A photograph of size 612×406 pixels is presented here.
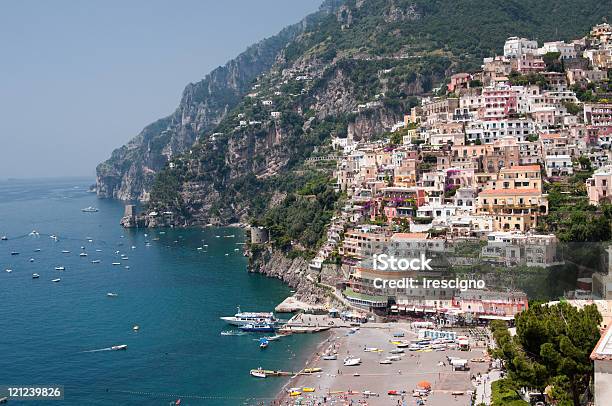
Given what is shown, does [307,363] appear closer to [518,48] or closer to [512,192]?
[512,192]

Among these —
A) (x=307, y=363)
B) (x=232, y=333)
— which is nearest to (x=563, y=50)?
(x=232, y=333)

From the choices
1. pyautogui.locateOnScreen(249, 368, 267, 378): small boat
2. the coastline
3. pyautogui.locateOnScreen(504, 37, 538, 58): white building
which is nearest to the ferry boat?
the coastline

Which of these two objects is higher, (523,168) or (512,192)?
(523,168)

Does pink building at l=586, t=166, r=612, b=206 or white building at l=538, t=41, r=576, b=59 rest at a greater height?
white building at l=538, t=41, r=576, b=59

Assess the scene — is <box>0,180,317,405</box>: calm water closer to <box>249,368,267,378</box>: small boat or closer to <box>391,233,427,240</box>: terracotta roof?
<box>249,368,267,378</box>: small boat

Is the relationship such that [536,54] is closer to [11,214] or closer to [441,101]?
[441,101]

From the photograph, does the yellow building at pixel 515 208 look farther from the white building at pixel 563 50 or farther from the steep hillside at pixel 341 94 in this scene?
the steep hillside at pixel 341 94

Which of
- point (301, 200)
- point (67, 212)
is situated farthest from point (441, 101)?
point (67, 212)
